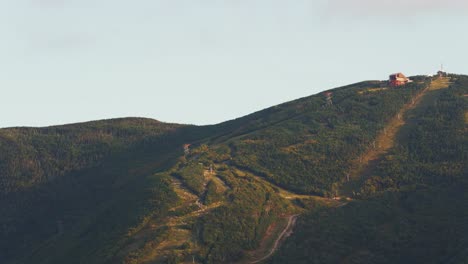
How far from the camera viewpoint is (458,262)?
189m
